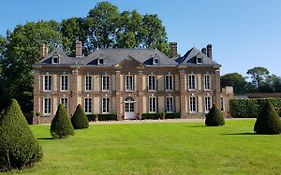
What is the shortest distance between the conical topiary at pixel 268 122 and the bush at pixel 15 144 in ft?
38.2

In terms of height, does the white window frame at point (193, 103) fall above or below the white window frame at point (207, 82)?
below

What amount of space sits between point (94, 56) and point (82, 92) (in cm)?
435

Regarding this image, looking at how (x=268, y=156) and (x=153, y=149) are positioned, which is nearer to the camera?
(x=268, y=156)

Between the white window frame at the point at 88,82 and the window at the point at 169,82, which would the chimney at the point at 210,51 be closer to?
the window at the point at 169,82

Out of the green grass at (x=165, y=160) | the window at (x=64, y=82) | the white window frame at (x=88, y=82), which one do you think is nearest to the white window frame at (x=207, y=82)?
the white window frame at (x=88, y=82)

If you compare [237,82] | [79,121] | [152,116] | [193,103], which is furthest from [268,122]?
[237,82]

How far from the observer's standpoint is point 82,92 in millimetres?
37875

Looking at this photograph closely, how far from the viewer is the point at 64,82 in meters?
37.6

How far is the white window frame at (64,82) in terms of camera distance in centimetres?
3749

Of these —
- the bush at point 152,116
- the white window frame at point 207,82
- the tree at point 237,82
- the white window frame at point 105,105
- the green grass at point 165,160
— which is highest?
the tree at point 237,82

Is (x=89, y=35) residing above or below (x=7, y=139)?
above

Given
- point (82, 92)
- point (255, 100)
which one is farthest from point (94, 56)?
point (255, 100)

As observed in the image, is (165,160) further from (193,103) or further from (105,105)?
(193,103)

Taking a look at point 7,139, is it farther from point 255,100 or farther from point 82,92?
point 255,100
